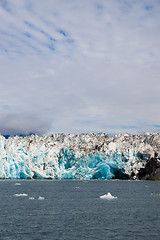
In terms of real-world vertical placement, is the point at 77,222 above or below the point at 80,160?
below

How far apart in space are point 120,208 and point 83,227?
13866 millimetres

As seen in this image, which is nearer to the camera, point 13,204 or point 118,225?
point 118,225

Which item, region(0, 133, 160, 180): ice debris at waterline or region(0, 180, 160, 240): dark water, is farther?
region(0, 133, 160, 180): ice debris at waterline

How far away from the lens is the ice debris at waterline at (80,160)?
99438 millimetres

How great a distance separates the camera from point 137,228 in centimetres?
2902

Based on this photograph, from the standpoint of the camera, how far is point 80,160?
108m

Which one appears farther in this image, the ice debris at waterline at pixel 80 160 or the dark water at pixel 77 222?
the ice debris at waterline at pixel 80 160

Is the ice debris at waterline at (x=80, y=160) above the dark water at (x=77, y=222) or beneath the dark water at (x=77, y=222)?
above

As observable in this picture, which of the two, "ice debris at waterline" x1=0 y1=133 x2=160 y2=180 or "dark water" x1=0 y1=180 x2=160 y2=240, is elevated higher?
"ice debris at waterline" x1=0 y1=133 x2=160 y2=180

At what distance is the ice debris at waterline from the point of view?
9944cm

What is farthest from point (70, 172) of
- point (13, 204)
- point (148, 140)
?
point (13, 204)

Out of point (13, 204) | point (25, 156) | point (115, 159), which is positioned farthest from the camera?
point (115, 159)

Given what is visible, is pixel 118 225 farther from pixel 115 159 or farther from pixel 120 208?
pixel 115 159

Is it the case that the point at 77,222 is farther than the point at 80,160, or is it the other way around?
the point at 80,160
